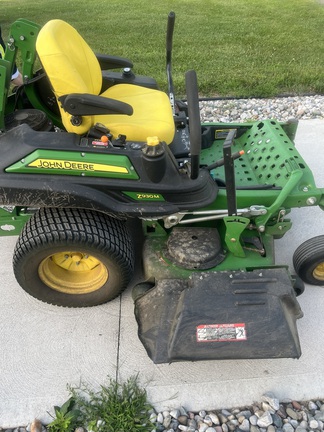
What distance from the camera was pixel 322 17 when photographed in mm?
7277

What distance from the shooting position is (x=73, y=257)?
2273mm

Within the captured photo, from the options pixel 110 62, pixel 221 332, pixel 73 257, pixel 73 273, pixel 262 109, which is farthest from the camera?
pixel 262 109

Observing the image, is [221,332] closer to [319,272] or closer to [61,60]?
[319,272]

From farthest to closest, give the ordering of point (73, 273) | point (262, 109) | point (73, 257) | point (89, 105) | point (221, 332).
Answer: point (262, 109), point (73, 273), point (73, 257), point (89, 105), point (221, 332)

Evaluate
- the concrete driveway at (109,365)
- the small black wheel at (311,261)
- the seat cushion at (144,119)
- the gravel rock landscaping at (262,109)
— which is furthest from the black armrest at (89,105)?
the gravel rock landscaping at (262,109)

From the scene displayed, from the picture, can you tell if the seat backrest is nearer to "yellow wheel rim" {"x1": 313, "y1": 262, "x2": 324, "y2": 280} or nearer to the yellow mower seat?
the yellow mower seat

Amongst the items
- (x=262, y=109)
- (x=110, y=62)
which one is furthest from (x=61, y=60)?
(x=262, y=109)

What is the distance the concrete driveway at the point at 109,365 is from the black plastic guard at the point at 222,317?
235 mm

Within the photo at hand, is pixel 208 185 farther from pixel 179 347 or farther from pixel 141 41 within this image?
pixel 141 41

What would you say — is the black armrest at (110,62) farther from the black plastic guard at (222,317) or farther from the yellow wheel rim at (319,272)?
the yellow wheel rim at (319,272)

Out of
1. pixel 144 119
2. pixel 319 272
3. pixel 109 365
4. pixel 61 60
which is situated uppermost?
pixel 61 60

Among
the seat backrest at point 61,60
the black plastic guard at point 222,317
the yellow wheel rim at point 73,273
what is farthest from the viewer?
the yellow wheel rim at point 73,273

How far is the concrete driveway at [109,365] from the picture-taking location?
200 centimetres

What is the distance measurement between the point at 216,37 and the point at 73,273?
521 centimetres
